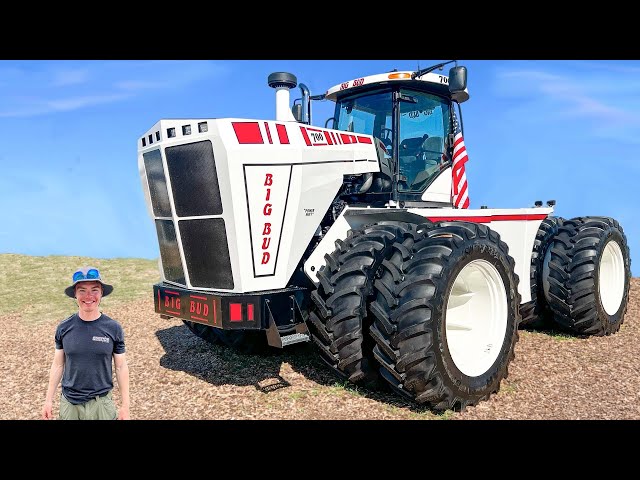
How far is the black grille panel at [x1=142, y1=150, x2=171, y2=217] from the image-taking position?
515 cm

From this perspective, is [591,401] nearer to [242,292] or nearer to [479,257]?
[479,257]

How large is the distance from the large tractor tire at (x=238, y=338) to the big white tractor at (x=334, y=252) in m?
1.09

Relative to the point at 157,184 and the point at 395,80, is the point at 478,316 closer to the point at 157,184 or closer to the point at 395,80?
the point at 395,80

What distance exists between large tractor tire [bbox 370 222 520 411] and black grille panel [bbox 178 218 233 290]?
1.44 meters

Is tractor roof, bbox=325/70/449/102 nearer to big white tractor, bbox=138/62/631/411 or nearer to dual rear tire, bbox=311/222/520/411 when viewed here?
big white tractor, bbox=138/62/631/411

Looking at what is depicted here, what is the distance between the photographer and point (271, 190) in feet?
15.4

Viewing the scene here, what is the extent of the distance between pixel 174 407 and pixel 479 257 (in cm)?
327

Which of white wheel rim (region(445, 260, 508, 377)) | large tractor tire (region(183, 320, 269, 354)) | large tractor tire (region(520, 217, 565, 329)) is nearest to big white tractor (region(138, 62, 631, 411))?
white wheel rim (region(445, 260, 508, 377))

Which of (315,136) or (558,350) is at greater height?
(315,136)

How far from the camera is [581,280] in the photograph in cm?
732

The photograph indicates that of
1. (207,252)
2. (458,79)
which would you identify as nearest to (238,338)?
(207,252)

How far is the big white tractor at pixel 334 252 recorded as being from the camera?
4.45 m
